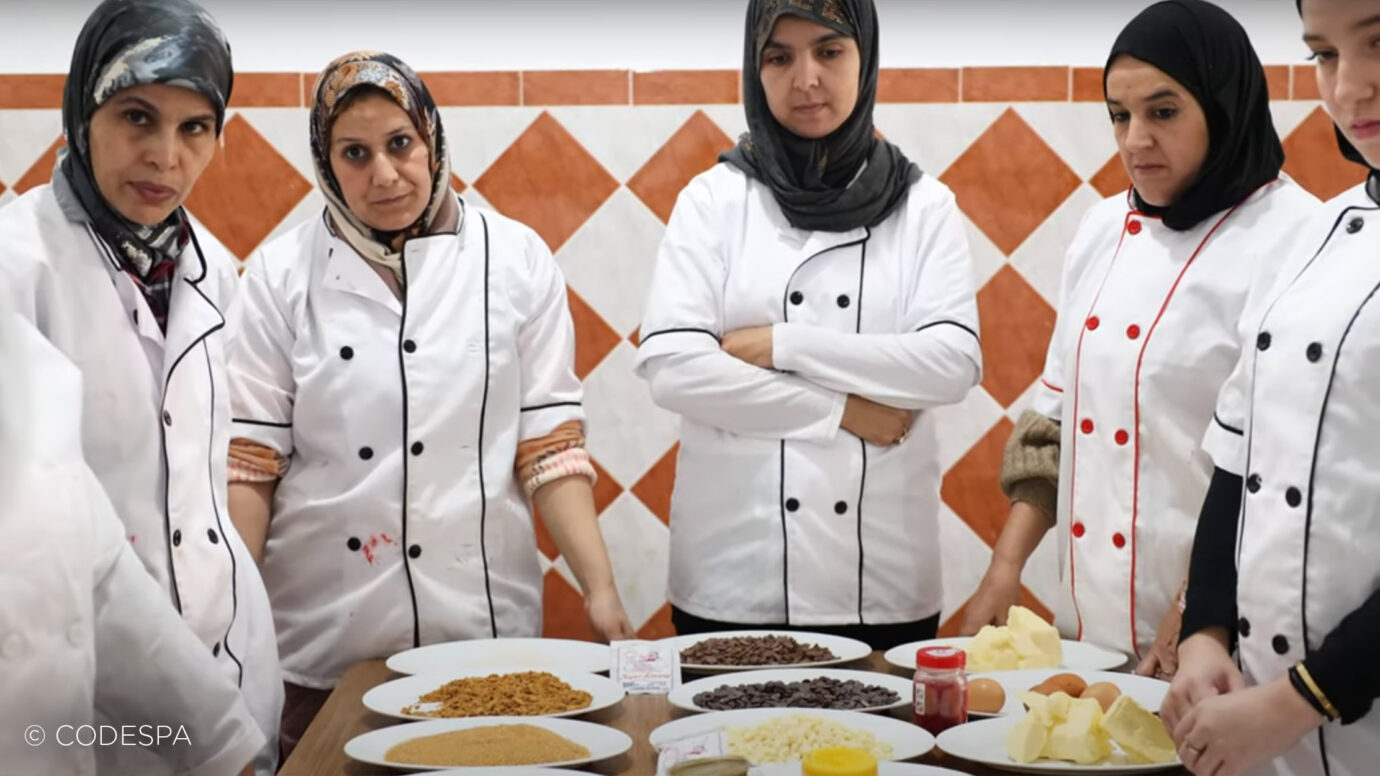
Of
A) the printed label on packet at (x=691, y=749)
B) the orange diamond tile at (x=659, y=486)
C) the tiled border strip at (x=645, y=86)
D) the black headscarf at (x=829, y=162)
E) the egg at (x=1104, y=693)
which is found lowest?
the printed label on packet at (x=691, y=749)

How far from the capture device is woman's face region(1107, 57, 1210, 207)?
198cm

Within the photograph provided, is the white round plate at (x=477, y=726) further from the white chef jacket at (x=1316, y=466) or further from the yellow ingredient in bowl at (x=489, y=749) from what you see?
the white chef jacket at (x=1316, y=466)

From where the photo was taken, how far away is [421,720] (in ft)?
5.73

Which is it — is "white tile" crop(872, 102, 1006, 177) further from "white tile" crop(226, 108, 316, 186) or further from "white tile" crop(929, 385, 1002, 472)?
"white tile" crop(226, 108, 316, 186)

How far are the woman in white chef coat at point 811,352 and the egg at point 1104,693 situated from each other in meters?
0.60

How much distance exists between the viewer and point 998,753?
5.24ft

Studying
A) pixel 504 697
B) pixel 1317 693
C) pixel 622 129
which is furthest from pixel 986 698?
pixel 622 129

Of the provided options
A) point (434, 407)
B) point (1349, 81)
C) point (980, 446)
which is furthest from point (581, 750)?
point (980, 446)

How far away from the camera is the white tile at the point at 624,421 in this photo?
3066mm

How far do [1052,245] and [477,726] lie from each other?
1890mm

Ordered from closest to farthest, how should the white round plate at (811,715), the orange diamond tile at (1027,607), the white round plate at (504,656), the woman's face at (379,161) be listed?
the white round plate at (811,715) → the white round plate at (504,656) → the woman's face at (379,161) → the orange diamond tile at (1027,607)

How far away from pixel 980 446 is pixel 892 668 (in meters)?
1.19

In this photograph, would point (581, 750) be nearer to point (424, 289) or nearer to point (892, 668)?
point (892, 668)

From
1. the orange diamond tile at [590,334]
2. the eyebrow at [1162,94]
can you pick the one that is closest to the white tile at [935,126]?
the orange diamond tile at [590,334]
